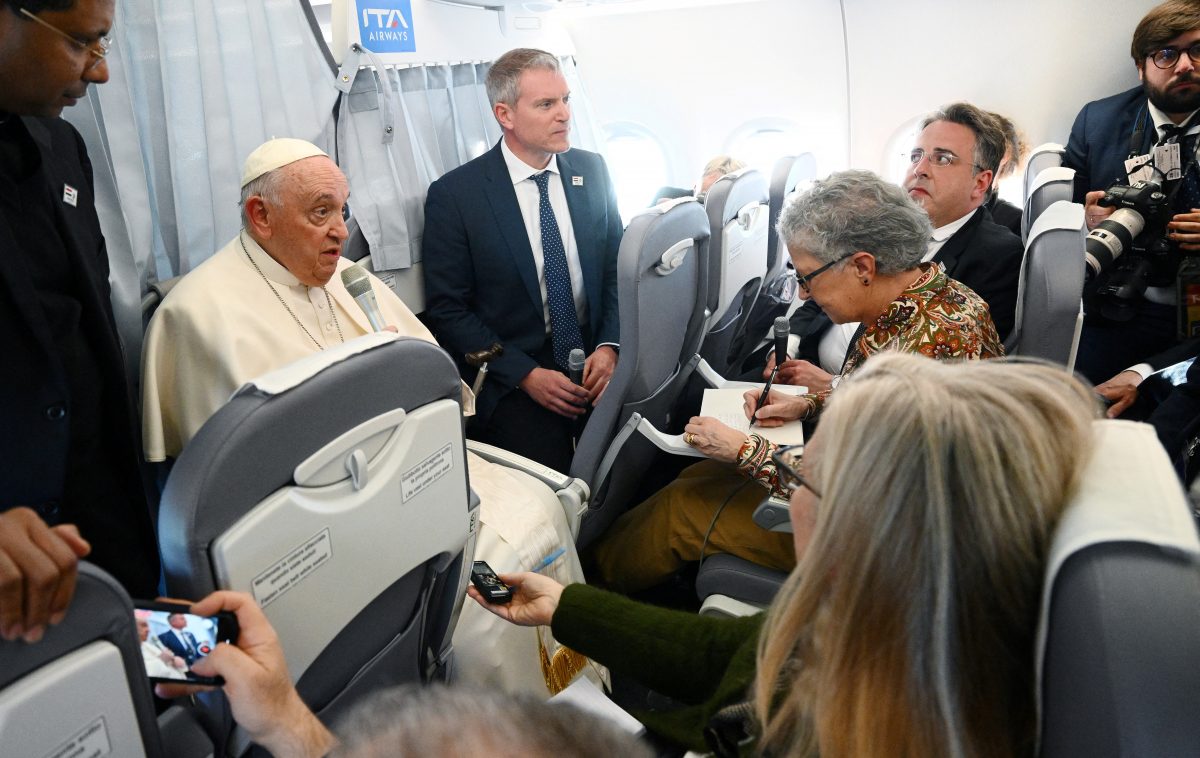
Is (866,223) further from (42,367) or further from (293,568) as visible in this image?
(42,367)

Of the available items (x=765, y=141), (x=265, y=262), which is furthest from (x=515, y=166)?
(x=765, y=141)

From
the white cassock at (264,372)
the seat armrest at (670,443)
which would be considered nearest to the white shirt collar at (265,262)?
the white cassock at (264,372)

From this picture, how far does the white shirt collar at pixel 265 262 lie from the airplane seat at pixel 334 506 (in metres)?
0.99

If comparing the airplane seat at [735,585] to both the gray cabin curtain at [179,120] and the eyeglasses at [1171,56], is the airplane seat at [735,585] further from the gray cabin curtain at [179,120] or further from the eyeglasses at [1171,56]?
the eyeglasses at [1171,56]

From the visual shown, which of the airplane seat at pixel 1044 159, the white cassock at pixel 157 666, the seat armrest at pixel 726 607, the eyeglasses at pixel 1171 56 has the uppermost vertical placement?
the eyeglasses at pixel 1171 56

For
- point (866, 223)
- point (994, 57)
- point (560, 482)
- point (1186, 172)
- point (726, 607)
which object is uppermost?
point (994, 57)

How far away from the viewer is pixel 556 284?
3.44 meters

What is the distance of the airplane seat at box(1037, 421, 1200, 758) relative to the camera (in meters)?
0.69

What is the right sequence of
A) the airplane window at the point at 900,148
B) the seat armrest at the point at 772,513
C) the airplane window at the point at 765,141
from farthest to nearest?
the airplane window at the point at 765,141 → the airplane window at the point at 900,148 → the seat armrest at the point at 772,513

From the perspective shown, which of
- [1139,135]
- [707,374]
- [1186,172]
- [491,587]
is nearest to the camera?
[491,587]

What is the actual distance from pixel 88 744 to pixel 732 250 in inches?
111

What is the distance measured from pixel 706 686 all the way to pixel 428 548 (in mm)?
588

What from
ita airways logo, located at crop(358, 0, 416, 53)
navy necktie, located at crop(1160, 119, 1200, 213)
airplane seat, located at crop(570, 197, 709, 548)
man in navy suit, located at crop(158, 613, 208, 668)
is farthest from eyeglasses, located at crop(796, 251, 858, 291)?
navy necktie, located at crop(1160, 119, 1200, 213)

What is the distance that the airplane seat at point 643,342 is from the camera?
7.78ft
